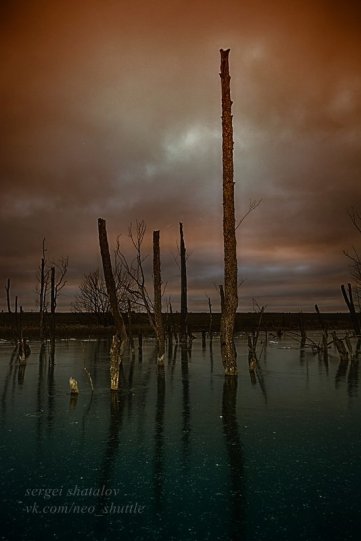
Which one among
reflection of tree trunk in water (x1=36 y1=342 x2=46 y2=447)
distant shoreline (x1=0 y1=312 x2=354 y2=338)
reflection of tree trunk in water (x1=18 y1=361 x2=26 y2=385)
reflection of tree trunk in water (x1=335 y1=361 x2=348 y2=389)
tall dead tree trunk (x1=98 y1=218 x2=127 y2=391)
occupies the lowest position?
reflection of tree trunk in water (x1=335 y1=361 x2=348 y2=389)

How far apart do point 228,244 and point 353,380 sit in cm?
580

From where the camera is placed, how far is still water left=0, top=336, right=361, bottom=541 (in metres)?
3.61

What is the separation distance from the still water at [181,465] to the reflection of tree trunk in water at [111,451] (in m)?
0.02

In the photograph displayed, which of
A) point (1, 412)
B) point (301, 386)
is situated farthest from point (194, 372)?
point (1, 412)

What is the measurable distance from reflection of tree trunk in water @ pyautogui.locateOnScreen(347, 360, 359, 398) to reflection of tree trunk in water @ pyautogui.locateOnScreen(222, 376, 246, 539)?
10.3 ft

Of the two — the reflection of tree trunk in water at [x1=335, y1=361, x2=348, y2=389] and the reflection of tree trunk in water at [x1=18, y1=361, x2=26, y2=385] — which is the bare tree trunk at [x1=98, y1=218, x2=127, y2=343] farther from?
Answer: the reflection of tree trunk in water at [x1=335, y1=361, x2=348, y2=389]

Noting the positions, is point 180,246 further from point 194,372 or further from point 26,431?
point 26,431

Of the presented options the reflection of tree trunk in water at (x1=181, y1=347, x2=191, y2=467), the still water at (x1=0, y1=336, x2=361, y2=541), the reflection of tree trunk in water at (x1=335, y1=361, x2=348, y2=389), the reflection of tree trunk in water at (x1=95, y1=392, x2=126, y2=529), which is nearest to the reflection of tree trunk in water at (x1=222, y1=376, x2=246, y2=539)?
the still water at (x1=0, y1=336, x2=361, y2=541)

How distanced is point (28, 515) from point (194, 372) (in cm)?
1150

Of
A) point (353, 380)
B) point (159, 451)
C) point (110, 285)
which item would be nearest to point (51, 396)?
point (159, 451)

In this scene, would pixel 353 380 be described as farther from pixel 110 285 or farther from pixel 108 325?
pixel 108 325

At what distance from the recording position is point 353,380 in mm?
12727

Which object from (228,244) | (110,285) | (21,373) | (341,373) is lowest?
(341,373)

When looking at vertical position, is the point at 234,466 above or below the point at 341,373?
above
